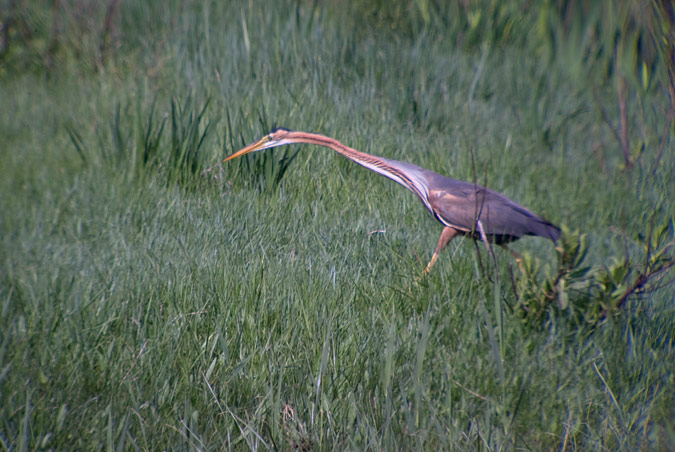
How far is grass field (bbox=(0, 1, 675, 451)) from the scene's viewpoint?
187 centimetres

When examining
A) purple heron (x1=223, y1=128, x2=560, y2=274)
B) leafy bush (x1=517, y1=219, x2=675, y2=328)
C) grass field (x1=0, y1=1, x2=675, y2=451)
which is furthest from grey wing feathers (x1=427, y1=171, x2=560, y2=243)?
leafy bush (x1=517, y1=219, x2=675, y2=328)

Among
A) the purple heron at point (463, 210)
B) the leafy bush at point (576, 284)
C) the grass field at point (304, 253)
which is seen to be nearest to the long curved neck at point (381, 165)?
the purple heron at point (463, 210)

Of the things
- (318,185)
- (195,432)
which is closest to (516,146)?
A: (318,185)

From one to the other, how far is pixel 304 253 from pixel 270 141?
0.75 m

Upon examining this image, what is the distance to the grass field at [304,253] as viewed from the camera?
1870 millimetres

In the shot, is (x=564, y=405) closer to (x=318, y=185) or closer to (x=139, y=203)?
(x=318, y=185)

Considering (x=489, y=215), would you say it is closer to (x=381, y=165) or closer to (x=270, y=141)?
(x=381, y=165)

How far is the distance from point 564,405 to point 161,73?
3842mm

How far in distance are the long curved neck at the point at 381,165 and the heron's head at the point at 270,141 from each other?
28 millimetres

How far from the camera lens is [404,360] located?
212cm

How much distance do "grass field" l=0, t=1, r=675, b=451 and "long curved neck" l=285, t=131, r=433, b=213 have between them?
274 millimetres

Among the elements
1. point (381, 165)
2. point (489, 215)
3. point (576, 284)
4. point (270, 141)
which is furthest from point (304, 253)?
point (576, 284)

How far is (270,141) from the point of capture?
3.10 m

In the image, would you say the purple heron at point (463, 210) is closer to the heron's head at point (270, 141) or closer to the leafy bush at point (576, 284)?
the leafy bush at point (576, 284)
